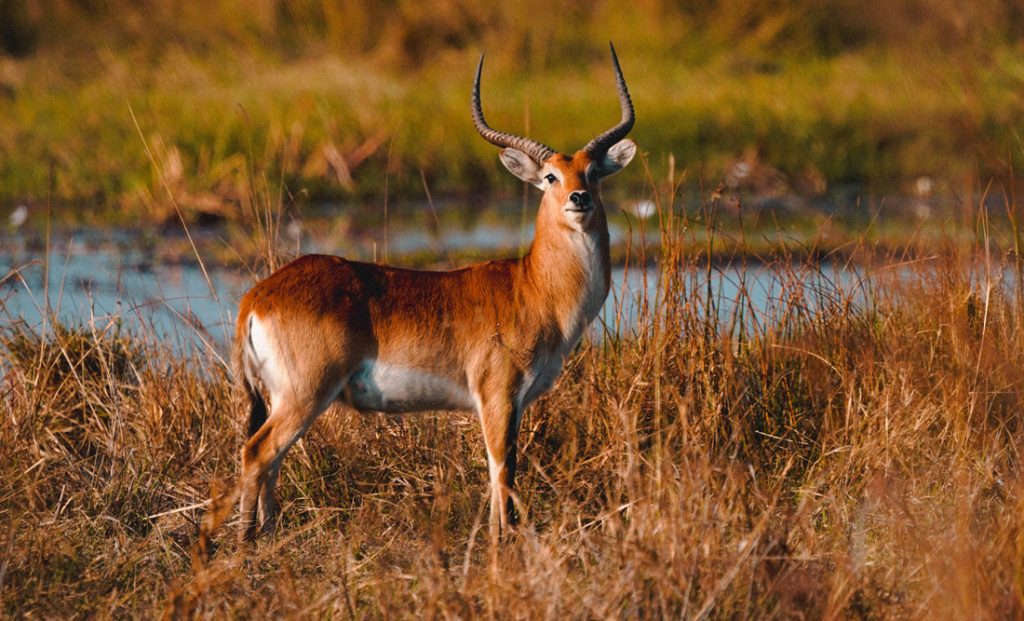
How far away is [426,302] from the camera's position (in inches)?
207

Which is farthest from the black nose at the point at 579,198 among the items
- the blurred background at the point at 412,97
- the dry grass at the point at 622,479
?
the blurred background at the point at 412,97

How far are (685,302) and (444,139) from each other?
893 cm

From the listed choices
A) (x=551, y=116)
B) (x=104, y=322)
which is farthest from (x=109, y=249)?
(x=551, y=116)

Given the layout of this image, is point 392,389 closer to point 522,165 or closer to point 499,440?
point 499,440

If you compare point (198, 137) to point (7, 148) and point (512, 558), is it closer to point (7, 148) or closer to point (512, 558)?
point (7, 148)

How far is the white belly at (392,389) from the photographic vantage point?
16.8 feet

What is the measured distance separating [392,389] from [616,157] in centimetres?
152

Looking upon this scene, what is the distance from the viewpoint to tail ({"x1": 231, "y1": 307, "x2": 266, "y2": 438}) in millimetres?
5118

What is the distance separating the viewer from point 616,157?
230 inches

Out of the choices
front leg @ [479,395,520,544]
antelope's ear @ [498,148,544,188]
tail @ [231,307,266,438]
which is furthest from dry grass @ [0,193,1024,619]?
antelope's ear @ [498,148,544,188]

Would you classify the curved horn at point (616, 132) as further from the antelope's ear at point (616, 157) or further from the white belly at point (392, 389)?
the white belly at point (392, 389)

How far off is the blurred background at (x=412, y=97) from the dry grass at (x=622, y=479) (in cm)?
435

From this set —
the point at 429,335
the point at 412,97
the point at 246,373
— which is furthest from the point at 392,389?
the point at 412,97

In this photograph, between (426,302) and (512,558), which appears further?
(426,302)
